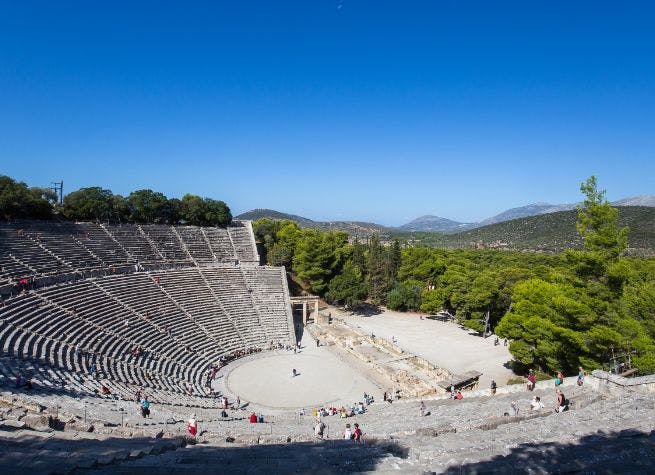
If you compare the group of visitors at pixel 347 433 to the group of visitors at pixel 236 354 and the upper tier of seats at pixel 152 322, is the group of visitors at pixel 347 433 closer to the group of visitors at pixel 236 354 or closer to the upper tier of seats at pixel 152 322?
the upper tier of seats at pixel 152 322

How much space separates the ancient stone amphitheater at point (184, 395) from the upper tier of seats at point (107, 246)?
0.16 meters

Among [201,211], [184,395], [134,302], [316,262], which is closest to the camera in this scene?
[184,395]

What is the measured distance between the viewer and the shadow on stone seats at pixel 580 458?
6.43 metres

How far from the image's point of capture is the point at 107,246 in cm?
3284

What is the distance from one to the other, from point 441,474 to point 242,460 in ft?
12.0

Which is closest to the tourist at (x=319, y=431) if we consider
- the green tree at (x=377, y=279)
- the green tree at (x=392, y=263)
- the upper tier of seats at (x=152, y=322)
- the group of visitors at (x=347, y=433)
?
the group of visitors at (x=347, y=433)

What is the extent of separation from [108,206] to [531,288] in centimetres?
3787

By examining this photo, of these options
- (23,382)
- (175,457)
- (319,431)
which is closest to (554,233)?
(319,431)

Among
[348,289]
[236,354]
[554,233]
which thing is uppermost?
[554,233]

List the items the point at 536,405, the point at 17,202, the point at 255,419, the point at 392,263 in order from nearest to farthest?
the point at 536,405 → the point at 255,419 → the point at 17,202 → the point at 392,263

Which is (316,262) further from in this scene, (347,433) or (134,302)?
(347,433)

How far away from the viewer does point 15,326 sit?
1833cm

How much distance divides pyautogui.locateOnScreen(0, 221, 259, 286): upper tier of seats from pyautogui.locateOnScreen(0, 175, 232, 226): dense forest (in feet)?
8.98

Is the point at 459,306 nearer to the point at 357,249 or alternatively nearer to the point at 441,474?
the point at 357,249
